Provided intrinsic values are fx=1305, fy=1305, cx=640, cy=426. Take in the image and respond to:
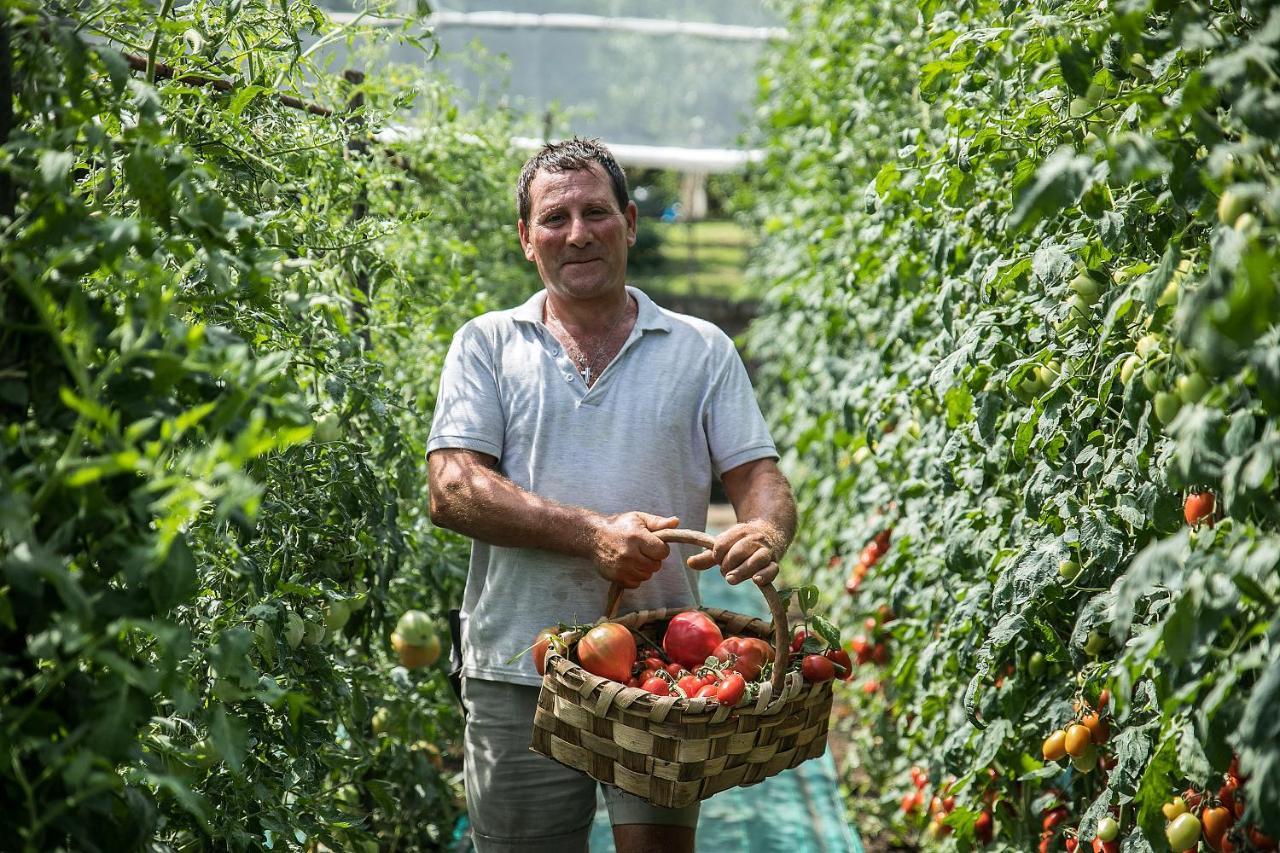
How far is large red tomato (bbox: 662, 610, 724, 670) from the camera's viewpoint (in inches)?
80.8

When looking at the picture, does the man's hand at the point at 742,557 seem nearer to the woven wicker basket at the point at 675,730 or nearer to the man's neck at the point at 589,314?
the woven wicker basket at the point at 675,730

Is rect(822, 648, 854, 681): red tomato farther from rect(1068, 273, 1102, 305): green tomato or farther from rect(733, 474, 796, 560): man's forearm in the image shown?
rect(1068, 273, 1102, 305): green tomato

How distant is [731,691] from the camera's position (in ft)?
5.94

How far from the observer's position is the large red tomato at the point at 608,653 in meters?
1.93

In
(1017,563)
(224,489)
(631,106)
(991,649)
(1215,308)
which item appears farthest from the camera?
(631,106)

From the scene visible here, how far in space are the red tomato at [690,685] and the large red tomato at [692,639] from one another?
0.37ft

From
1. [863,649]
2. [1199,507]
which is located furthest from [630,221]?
[863,649]

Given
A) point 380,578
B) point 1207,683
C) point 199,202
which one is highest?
point 199,202

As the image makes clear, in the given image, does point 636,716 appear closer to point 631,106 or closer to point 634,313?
point 634,313

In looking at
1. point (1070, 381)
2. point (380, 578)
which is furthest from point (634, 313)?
point (1070, 381)

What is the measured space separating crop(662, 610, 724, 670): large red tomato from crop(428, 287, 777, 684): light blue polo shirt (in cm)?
23

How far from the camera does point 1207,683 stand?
136 cm

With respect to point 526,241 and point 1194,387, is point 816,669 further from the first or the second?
point 526,241

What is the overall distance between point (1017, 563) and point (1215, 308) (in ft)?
3.23
